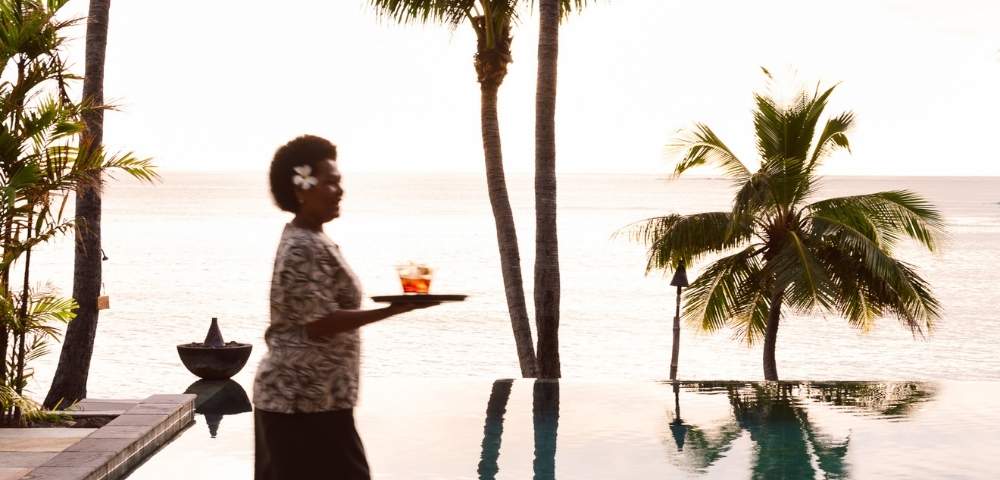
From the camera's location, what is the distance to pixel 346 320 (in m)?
3.42

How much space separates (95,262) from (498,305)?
118ft

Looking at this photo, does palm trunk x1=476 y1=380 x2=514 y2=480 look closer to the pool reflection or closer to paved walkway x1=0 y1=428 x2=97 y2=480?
the pool reflection

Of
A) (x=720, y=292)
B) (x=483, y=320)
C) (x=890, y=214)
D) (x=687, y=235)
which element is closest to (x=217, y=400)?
(x=687, y=235)

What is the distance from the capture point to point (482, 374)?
2997 centimetres

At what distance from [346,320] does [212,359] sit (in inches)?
304

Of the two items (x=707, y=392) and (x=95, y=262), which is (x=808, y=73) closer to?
(x=707, y=392)

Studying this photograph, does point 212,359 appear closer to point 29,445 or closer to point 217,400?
point 217,400

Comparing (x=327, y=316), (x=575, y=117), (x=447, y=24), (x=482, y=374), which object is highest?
(x=575, y=117)

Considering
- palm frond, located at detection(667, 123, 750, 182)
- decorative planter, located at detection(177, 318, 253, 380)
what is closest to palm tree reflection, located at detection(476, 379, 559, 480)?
decorative planter, located at detection(177, 318, 253, 380)

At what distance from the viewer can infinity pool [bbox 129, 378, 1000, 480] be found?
7176 mm

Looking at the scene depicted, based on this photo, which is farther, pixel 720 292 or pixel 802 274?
pixel 720 292

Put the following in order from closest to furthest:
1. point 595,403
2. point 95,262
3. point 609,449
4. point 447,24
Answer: point 609,449
point 595,403
point 95,262
point 447,24

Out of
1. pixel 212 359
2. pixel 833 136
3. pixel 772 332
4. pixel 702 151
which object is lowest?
pixel 212 359

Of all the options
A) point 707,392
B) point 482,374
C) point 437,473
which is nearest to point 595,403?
point 707,392
